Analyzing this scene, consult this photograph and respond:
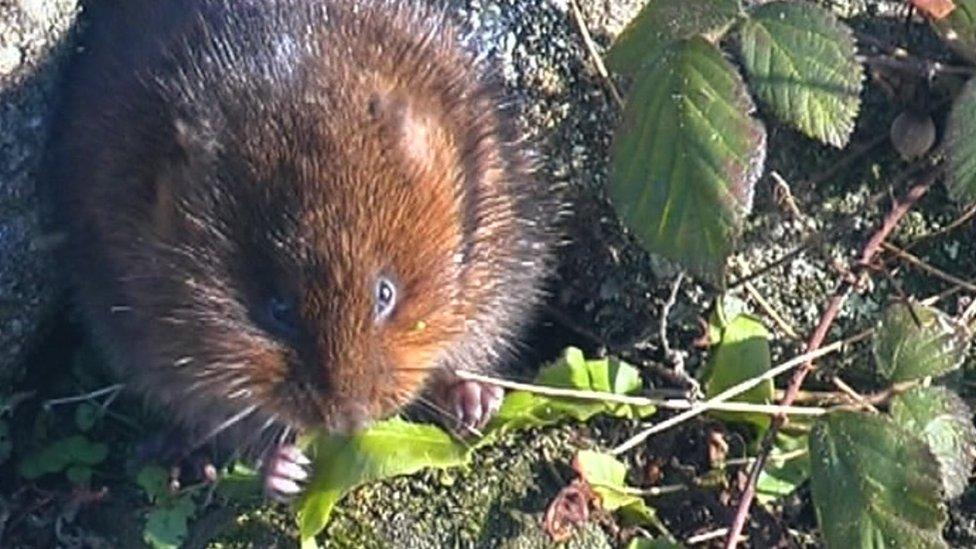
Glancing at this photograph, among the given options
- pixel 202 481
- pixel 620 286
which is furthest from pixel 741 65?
pixel 202 481

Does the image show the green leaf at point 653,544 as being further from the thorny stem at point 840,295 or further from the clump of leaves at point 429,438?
the clump of leaves at point 429,438

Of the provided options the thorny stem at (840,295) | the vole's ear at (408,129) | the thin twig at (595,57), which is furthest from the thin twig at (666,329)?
the vole's ear at (408,129)

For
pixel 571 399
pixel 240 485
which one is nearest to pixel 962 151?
pixel 571 399

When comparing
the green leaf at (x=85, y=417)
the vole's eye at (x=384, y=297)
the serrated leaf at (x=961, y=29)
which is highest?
the serrated leaf at (x=961, y=29)

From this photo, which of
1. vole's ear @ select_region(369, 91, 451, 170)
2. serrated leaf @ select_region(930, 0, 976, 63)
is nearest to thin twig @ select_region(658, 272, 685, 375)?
vole's ear @ select_region(369, 91, 451, 170)

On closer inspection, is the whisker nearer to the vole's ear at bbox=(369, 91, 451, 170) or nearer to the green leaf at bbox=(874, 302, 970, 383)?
the vole's ear at bbox=(369, 91, 451, 170)

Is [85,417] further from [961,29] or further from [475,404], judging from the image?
[961,29]
